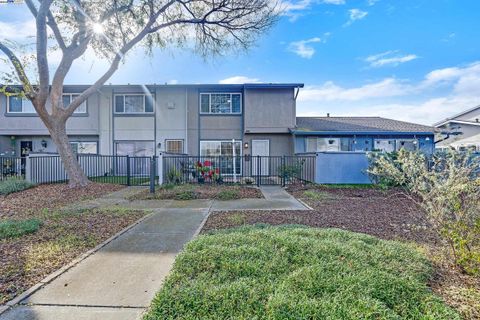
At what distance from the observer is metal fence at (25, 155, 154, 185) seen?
12.1 m

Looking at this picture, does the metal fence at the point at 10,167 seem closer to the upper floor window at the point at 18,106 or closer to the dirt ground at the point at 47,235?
the dirt ground at the point at 47,235

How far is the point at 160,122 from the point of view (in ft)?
59.4

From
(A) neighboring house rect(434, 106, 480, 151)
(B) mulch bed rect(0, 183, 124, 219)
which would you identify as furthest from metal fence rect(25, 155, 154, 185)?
(A) neighboring house rect(434, 106, 480, 151)

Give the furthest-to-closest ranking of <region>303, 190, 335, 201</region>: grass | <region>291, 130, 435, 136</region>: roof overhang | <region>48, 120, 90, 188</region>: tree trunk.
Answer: <region>291, 130, 435, 136</region>: roof overhang
<region>48, 120, 90, 188</region>: tree trunk
<region>303, 190, 335, 201</region>: grass

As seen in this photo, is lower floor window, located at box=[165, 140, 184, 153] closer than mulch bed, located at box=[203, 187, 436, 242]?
No

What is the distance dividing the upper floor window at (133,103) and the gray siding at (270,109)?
632 cm

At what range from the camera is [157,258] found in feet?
13.6

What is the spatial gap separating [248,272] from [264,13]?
470 inches

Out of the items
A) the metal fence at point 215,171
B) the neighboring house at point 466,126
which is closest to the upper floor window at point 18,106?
the metal fence at point 215,171

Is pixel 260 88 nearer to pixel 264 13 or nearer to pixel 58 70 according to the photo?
pixel 264 13

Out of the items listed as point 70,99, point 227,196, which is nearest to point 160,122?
point 70,99

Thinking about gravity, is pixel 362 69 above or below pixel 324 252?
above

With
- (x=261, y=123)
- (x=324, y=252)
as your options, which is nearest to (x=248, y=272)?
(x=324, y=252)

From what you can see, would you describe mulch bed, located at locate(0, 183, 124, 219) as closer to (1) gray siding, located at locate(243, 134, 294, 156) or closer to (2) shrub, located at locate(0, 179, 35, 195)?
(2) shrub, located at locate(0, 179, 35, 195)
